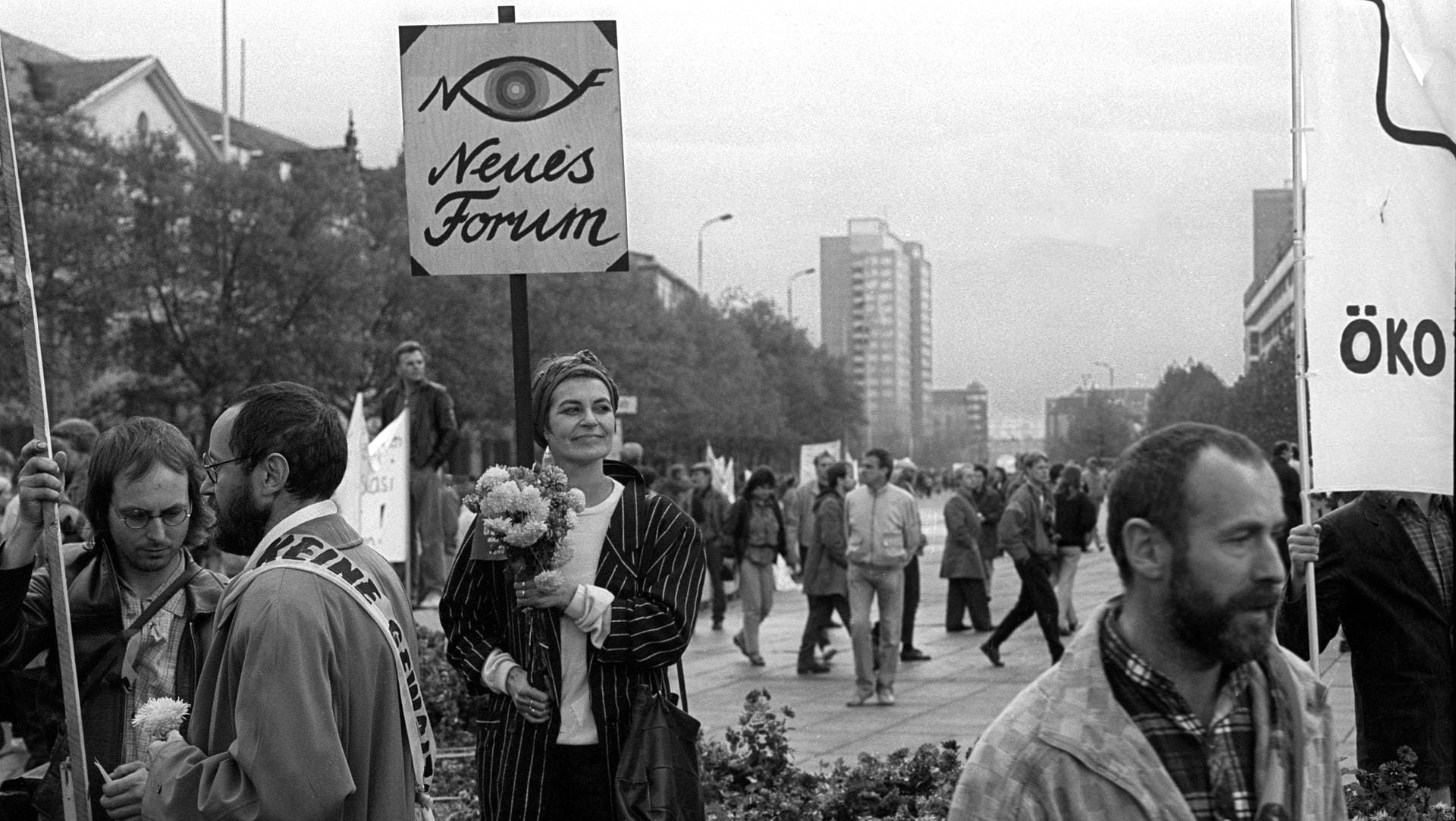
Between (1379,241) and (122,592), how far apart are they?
147 inches

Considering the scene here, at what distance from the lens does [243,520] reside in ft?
10.7

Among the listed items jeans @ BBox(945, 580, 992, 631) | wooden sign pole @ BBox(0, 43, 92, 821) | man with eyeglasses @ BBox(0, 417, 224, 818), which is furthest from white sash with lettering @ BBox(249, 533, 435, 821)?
jeans @ BBox(945, 580, 992, 631)

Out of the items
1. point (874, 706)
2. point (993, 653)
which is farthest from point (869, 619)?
point (993, 653)

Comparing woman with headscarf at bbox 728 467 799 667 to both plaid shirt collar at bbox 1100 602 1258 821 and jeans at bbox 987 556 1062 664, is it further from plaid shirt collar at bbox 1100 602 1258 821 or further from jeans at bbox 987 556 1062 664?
plaid shirt collar at bbox 1100 602 1258 821

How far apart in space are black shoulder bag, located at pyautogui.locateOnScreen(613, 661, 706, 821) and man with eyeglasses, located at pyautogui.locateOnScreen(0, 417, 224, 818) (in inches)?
41.7

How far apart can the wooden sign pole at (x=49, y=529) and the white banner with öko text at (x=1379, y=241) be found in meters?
3.55

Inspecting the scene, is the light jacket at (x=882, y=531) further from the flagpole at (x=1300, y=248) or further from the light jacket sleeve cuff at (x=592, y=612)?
the light jacket sleeve cuff at (x=592, y=612)

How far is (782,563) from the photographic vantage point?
27.7m

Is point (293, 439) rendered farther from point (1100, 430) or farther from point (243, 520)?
point (1100, 430)

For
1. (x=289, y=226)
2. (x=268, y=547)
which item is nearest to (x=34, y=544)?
(x=268, y=547)

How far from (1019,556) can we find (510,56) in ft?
33.3

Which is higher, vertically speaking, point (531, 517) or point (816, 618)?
point (531, 517)

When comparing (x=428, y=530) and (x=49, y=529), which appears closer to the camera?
(x=49, y=529)

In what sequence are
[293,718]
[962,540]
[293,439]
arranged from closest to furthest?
[293,718], [293,439], [962,540]
